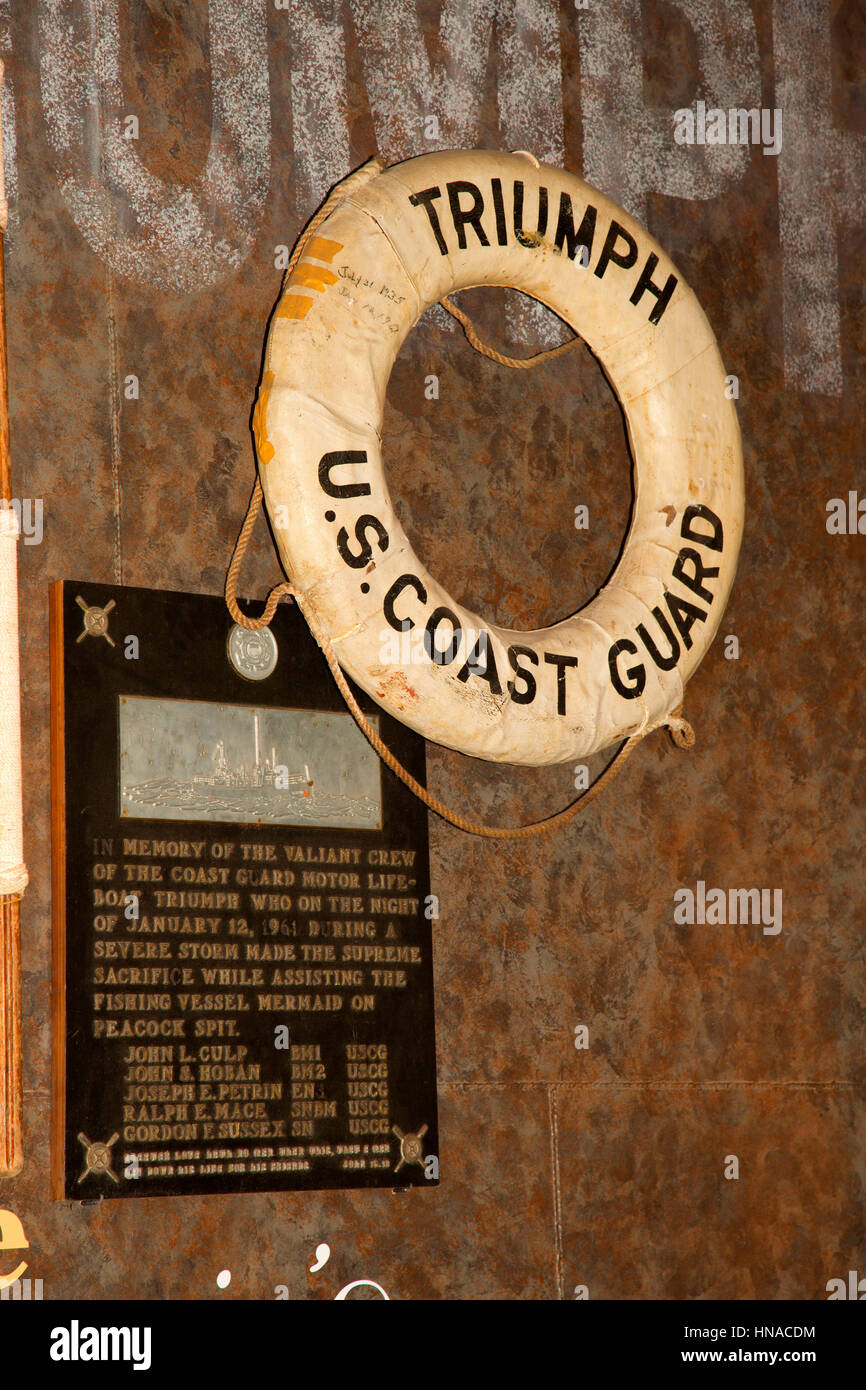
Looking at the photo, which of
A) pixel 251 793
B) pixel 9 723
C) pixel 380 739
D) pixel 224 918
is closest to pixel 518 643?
pixel 380 739

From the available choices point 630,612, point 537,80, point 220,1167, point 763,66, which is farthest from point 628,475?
point 220,1167

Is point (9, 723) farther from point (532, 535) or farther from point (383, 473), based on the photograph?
point (532, 535)

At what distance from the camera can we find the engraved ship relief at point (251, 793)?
2.22 meters

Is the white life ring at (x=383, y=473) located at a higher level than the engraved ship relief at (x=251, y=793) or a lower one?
higher

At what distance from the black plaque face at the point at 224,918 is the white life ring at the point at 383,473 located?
17cm

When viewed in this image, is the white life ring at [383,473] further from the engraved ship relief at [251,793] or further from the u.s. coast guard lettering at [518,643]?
the engraved ship relief at [251,793]

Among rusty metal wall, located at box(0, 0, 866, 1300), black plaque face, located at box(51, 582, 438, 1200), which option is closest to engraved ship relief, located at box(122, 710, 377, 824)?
black plaque face, located at box(51, 582, 438, 1200)

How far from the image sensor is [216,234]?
2457 millimetres

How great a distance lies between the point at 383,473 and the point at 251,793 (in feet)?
1.70

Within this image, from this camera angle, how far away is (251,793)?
2.30m

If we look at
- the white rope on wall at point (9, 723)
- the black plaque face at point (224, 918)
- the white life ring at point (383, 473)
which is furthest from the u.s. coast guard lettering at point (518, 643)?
the white rope on wall at point (9, 723)

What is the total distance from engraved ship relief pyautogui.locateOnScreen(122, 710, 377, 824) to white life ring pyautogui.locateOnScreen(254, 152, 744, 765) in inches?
6.7

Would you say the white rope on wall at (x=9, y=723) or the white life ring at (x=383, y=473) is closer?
the white rope on wall at (x=9, y=723)

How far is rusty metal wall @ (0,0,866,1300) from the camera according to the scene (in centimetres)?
229
